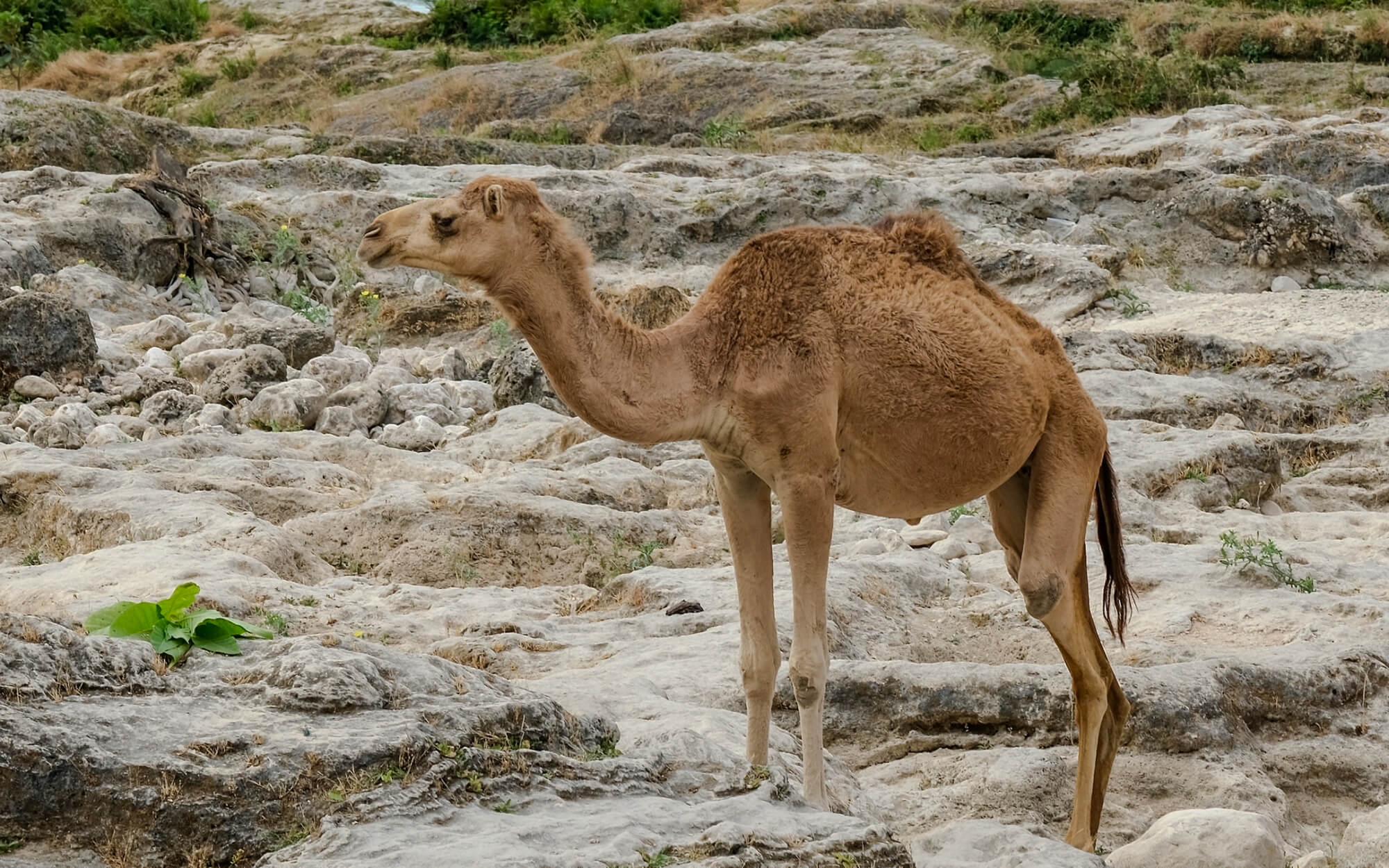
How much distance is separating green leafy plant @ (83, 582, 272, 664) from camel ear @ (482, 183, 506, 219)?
1.68 meters

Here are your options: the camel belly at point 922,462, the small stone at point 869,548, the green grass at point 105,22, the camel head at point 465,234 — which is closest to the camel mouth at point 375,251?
the camel head at point 465,234

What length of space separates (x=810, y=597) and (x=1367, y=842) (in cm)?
226

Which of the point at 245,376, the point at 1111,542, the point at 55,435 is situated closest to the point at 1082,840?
the point at 1111,542

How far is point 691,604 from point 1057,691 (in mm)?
2096

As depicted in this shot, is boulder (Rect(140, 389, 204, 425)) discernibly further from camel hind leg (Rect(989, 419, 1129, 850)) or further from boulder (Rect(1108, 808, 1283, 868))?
boulder (Rect(1108, 808, 1283, 868))

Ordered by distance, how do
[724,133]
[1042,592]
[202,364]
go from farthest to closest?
1. [724,133]
2. [202,364]
3. [1042,592]

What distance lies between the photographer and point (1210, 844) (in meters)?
5.12

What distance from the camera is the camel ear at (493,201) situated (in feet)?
17.2

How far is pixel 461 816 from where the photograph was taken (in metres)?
4.07

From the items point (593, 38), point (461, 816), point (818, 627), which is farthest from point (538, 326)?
point (593, 38)

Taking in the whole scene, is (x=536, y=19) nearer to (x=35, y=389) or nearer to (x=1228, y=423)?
(x=35, y=389)

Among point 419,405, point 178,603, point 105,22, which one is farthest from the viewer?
point 105,22

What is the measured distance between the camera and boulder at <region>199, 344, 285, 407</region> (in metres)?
12.1

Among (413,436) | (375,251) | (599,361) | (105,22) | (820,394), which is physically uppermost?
(105,22)
